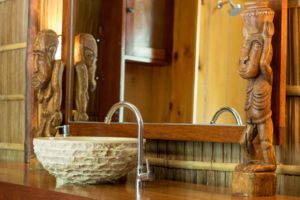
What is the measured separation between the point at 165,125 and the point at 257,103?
385mm

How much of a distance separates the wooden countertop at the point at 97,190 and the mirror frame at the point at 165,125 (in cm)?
14

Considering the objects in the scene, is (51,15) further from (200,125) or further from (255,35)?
(255,35)

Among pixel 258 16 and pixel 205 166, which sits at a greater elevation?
pixel 258 16

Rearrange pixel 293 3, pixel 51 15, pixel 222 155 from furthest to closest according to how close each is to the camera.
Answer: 1. pixel 51 15
2. pixel 222 155
3. pixel 293 3

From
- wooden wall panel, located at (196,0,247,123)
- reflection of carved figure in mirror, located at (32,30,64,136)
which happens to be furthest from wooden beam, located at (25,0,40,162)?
wooden wall panel, located at (196,0,247,123)

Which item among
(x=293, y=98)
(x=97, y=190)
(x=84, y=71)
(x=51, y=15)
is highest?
(x=51, y=15)

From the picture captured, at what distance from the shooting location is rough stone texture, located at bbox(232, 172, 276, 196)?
4.58 ft

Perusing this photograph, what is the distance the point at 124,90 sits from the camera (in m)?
1.94

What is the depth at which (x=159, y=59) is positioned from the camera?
1.82 m

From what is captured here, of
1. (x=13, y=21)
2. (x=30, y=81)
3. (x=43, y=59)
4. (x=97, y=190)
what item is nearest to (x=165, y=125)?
(x=97, y=190)

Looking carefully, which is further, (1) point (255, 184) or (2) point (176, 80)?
(2) point (176, 80)

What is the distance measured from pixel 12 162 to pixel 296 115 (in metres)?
1.23

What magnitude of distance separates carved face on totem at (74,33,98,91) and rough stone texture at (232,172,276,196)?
79 cm

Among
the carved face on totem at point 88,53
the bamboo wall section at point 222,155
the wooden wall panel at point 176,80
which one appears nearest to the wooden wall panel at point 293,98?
the bamboo wall section at point 222,155
